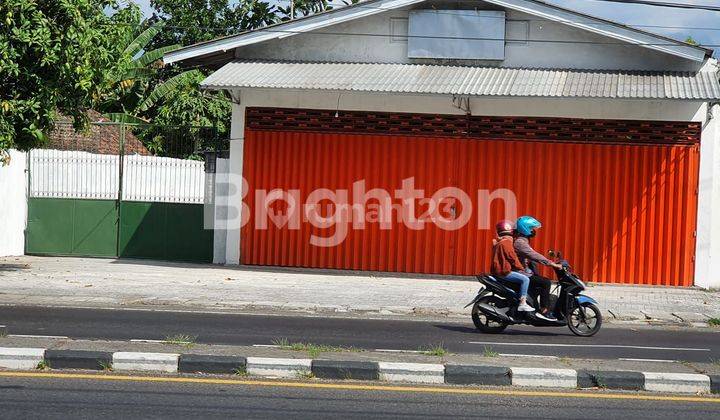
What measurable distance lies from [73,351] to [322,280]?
32.7 feet

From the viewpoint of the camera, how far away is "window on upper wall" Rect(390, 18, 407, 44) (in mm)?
20812

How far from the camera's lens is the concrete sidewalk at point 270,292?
51.0 ft

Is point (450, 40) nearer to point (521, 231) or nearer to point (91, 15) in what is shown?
point (91, 15)

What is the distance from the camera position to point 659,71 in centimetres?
2012

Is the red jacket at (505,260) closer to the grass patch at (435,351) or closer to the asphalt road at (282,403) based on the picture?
the grass patch at (435,351)

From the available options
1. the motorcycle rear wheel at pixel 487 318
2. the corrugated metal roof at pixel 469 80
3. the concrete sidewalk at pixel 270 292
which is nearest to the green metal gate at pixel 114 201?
the concrete sidewalk at pixel 270 292

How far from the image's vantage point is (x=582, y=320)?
1319 centimetres

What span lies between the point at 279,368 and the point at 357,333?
346cm

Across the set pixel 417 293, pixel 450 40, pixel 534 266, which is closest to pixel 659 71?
pixel 450 40

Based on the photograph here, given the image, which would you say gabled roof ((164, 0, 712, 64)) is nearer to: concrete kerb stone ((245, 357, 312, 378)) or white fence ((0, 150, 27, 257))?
white fence ((0, 150, 27, 257))

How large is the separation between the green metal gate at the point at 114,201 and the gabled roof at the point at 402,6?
86.0 inches

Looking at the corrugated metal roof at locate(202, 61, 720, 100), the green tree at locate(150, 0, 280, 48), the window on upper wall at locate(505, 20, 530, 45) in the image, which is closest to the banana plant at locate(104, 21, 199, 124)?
the green tree at locate(150, 0, 280, 48)

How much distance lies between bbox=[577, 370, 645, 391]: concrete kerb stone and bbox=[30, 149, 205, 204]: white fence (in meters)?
13.9

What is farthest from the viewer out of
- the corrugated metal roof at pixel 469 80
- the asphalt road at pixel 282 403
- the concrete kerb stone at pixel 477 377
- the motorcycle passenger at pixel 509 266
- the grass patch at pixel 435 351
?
the corrugated metal roof at pixel 469 80
